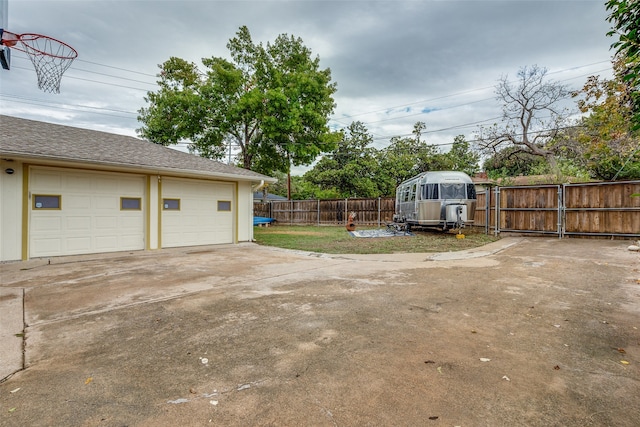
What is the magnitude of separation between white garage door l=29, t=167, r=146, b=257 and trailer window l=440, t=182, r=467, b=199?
11.4 meters

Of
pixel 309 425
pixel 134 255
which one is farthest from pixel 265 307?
pixel 134 255

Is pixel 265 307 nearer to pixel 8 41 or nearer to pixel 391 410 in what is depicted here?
pixel 391 410

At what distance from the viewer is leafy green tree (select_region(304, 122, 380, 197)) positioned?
27.3 metres

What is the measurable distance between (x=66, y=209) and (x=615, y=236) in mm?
17972

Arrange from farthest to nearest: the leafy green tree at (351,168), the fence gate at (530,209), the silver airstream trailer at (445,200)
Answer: the leafy green tree at (351,168) < the silver airstream trailer at (445,200) < the fence gate at (530,209)

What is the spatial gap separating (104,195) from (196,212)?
2879 millimetres

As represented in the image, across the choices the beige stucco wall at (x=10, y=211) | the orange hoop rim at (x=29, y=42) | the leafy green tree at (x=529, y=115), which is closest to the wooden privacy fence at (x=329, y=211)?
the leafy green tree at (x=529, y=115)

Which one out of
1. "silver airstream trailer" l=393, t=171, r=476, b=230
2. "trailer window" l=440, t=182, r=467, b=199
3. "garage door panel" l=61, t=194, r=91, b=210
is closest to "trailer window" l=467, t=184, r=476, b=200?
"silver airstream trailer" l=393, t=171, r=476, b=230

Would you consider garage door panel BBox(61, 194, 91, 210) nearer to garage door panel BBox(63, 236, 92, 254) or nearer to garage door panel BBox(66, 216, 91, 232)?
garage door panel BBox(66, 216, 91, 232)

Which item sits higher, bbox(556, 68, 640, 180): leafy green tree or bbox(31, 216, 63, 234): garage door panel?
bbox(556, 68, 640, 180): leafy green tree

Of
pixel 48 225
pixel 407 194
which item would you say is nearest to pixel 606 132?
pixel 407 194

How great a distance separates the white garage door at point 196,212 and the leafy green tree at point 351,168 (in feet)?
53.0

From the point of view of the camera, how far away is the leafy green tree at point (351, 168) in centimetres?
2730

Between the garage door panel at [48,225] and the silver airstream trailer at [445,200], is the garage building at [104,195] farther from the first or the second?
the silver airstream trailer at [445,200]
